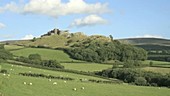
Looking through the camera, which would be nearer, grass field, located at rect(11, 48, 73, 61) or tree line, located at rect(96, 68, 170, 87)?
tree line, located at rect(96, 68, 170, 87)

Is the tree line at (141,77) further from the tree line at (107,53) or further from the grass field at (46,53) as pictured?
the tree line at (107,53)

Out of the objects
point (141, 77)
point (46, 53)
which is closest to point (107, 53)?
point (46, 53)

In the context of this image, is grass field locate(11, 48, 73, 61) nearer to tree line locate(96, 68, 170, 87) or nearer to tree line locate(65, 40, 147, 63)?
tree line locate(65, 40, 147, 63)

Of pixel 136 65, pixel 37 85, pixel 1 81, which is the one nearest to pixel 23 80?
pixel 37 85

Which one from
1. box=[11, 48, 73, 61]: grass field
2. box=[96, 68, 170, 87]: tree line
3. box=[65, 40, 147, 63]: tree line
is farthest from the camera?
box=[65, 40, 147, 63]: tree line

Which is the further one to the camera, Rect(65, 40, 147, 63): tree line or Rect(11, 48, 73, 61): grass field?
Rect(65, 40, 147, 63): tree line

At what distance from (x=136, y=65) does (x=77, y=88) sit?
86.9 metres

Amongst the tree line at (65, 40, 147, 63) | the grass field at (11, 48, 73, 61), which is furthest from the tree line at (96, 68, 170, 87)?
the tree line at (65, 40, 147, 63)

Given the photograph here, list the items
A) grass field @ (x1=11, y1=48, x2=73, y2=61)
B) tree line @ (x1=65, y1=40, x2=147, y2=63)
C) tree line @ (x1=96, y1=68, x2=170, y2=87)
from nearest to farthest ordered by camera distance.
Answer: tree line @ (x1=96, y1=68, x2=170, y2=87)
grass field @ (x1=11, y1=48, x2=73, y2=61)
tree line @ (x1=65, y1=40, x2=147, y2=63)

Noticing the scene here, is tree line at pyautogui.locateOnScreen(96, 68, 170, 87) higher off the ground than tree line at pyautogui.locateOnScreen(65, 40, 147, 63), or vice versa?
tree line at pyautogui.locateOnScreen(65, 40, 147, 63)

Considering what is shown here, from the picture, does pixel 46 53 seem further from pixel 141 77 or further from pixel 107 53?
pixel 141 77

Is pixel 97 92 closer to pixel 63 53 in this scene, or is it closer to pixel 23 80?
pixel 23 80

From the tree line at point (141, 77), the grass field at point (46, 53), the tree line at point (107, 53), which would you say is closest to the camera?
the tree line at point (141, 77)

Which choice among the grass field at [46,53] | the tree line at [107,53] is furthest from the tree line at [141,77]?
the tree line at [107,53]
